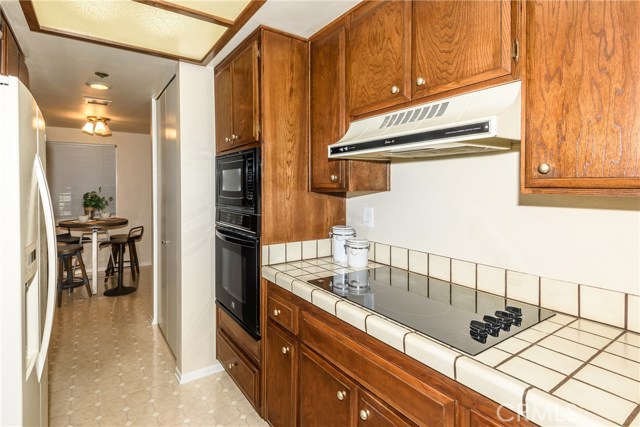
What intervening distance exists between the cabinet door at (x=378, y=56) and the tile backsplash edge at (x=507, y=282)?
0.84 m

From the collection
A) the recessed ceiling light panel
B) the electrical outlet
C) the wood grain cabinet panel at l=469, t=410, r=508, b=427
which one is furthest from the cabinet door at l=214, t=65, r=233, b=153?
the wood grain cabinet panel at l=469, t=410, r=508, b=427

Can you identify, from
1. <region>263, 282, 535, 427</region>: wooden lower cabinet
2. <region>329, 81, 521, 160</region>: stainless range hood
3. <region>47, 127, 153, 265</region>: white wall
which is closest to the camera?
<region>263, 282, 535, 427</region>: wooden lower cabinet

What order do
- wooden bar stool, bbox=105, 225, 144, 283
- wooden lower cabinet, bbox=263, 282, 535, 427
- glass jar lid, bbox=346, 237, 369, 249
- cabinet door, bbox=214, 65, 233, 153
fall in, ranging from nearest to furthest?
wooden lower cabinet, bbox=263, 282, 535, 427 < glass jar lid, bbox=346, 237, 369, 249 < cabinet door, bbox=214, 65, 233, 153 < wooden bar stool, bbox=105, 225, 144, 283

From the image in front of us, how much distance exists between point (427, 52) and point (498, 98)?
0.41 meters

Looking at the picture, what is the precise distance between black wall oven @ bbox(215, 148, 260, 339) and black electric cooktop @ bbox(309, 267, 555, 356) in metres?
0.53

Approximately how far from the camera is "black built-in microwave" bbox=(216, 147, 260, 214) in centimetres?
202

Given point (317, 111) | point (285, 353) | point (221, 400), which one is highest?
point (317, 111)

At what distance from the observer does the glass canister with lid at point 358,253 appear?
1.99 metres

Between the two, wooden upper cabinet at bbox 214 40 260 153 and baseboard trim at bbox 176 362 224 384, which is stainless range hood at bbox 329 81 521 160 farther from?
baseboard trim at bbox 176 362 224 384

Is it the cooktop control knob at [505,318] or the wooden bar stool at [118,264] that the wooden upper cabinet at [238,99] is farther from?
the wooden bar stool at [118,264]

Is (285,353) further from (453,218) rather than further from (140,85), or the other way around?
(140,85)

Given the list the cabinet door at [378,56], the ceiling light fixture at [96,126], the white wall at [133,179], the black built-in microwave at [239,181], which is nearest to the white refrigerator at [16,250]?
the black built-in microwave at [239,181]

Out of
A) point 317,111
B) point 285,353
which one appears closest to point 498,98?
point 317,111

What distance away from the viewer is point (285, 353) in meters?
1.79
